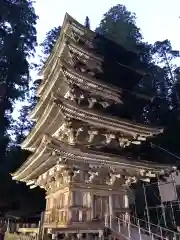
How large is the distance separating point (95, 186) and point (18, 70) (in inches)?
716

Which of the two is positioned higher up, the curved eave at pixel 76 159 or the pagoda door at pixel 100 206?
the curved eave at pixel 76 159

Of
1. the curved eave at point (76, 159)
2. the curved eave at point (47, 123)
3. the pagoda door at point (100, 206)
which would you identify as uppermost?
the curved eave at point (47, 123)

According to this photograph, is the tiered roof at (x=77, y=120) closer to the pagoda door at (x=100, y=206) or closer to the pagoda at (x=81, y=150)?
the pagoda at (x=81, y=150)

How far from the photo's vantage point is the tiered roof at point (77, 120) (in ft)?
29.5

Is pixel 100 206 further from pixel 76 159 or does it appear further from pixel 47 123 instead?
pixel 47 123

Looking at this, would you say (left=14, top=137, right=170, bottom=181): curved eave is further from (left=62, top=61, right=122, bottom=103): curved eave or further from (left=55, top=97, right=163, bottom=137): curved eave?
(left=62, top=61, right=122, bottom=103): curved eave

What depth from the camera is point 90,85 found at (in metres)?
11.1

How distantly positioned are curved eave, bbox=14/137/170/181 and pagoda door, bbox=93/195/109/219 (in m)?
1.58

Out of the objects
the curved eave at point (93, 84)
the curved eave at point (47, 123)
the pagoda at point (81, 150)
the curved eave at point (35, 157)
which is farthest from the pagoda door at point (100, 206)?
the curved eave at point (93, 84)

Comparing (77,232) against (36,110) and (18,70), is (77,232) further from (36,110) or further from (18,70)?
(18,70)

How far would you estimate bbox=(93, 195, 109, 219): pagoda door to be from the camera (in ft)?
31.2

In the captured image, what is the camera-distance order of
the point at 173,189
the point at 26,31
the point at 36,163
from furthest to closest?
the point at 26,31, the point at 173,189, the point at 36,163

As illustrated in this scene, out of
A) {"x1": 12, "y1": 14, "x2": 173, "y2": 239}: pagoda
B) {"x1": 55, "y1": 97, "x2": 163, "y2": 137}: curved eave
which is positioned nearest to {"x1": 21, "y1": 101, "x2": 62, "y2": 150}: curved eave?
{"x1": 12, "y1": 14, "x2": 173, "y2": 239}: pagoda

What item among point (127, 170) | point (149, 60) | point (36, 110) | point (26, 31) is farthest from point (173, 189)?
point (26, 31)
